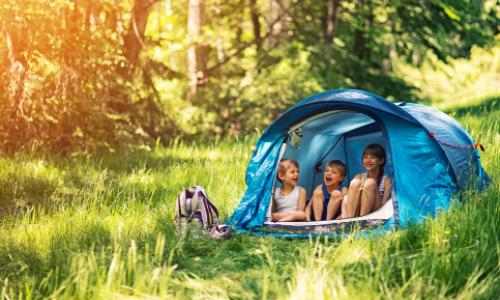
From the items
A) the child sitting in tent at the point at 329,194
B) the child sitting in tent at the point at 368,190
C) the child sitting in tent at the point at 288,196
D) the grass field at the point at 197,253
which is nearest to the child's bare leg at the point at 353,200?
the child sitting in tent at the point at 368,190

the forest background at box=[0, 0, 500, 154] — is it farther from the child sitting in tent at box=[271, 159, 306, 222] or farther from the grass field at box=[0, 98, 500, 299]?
the child sitting in tent at box=[271, 159, 306, 222]

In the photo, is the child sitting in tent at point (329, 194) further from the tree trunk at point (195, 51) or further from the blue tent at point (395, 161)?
the tree trunk at point (195, 51)

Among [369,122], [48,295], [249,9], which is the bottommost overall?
[48,295]

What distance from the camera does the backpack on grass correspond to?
18.7 feet

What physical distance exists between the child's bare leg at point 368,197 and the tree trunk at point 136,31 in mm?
5159

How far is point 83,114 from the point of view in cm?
909

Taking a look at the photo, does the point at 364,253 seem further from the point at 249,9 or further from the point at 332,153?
the point at 249,9

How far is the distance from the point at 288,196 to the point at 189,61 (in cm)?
926

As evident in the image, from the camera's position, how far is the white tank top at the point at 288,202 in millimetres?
6461

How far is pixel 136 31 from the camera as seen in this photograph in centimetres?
1071

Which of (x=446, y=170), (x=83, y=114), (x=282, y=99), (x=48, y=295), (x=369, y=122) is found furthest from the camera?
(x=282, y=99)

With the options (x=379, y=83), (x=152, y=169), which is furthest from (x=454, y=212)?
(x=379, y=83)

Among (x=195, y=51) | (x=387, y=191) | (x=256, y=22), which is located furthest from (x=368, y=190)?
(x=256, y=22)

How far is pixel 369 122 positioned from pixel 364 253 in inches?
106
